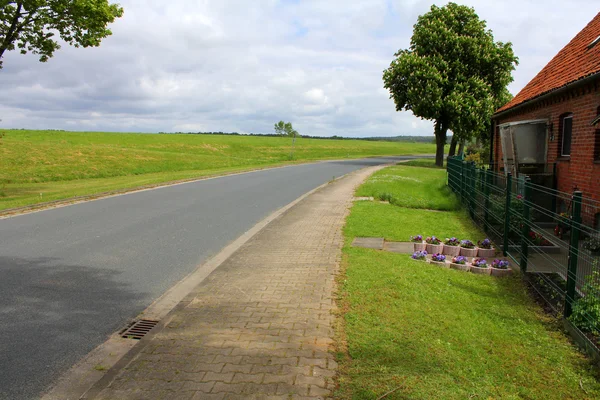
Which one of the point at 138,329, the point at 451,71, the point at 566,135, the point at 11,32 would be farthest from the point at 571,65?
the point at 451,71

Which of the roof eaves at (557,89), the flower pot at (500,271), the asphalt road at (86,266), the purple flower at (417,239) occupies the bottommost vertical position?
the flower pot at (500,271)

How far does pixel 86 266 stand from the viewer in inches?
285

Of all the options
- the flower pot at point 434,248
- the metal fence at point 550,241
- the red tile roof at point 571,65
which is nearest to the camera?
the metal fence at point 550,241

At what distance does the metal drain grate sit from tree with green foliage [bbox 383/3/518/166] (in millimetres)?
31282

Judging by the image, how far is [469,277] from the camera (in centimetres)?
722

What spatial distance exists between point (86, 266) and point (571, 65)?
13.5 metres

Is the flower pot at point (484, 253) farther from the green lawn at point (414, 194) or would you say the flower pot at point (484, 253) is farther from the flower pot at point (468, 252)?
the green lawn at point (414, 194)

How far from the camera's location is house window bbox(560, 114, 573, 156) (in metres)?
13.3

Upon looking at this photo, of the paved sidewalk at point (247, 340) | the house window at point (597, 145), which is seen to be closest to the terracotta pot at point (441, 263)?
the paved sidewalk at point (247, 340)

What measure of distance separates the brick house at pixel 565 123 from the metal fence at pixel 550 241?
3.85 ft

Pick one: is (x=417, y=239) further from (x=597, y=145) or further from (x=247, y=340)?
(x=597, y=145)

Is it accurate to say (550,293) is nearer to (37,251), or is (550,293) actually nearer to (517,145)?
(37,251)

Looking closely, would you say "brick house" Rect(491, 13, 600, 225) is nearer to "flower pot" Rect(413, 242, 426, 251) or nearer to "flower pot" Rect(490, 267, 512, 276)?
"flower pot" Rect(490, 267, 512, 276)

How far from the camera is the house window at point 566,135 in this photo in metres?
13.3
